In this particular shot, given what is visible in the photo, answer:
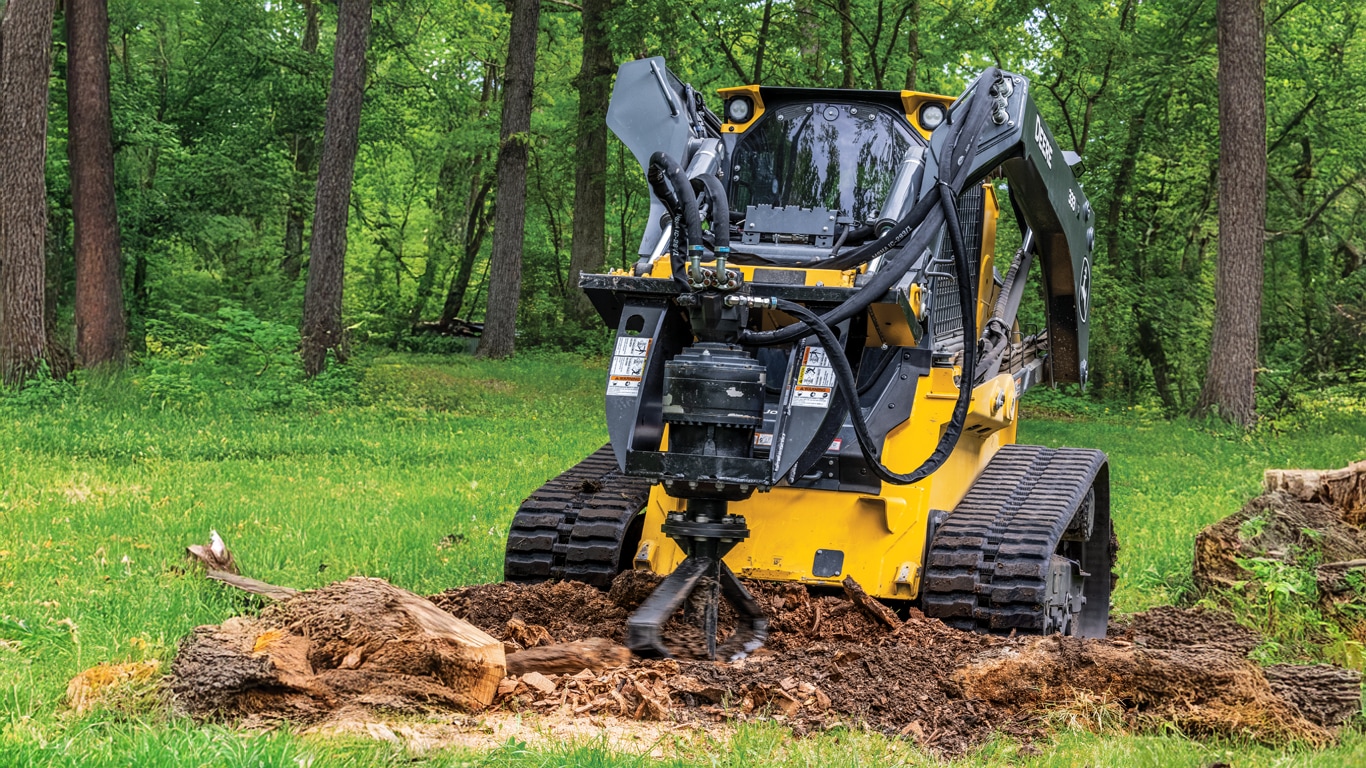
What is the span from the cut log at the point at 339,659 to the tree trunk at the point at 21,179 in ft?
35.6

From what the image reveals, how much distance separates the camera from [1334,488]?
8016 millimetres

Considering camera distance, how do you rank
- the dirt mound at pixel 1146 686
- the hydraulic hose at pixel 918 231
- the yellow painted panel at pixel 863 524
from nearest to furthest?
the dirt mound at pixel 1146 686 → the hydraulic hose at pixel 918 231 → the yellow painted panel at pixel 863 524

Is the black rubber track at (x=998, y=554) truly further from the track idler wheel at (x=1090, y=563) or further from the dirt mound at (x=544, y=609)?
the dirt mound at (x=544, y=609)

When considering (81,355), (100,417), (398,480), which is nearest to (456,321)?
(81,355)

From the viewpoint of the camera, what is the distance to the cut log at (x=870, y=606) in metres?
5.94

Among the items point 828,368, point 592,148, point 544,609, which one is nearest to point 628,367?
point 828,368

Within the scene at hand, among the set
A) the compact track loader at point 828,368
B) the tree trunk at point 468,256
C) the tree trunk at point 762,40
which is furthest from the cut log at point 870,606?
the tree trunk at point 468,256

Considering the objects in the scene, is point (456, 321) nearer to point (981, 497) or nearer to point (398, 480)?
point (398, 480)

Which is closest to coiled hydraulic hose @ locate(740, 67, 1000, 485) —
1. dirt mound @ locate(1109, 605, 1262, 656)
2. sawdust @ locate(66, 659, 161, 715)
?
dirt mound @ locate(1109, 605, 1262, 656)

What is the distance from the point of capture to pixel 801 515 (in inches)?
249

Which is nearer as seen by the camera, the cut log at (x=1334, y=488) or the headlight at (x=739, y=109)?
the headlight at (x=739, y=109)

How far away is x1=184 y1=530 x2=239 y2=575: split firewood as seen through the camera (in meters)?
7.18

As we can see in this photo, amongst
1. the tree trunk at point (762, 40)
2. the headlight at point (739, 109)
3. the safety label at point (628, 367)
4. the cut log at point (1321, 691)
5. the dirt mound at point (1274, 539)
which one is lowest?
the cut log at point (1321, 691)

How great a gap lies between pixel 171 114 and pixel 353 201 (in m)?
7.23
